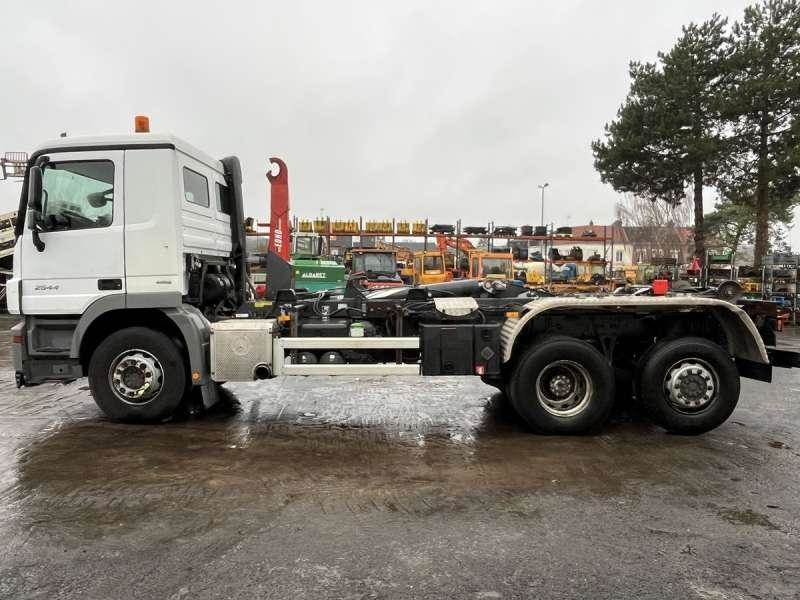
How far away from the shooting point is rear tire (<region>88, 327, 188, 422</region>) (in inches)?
224

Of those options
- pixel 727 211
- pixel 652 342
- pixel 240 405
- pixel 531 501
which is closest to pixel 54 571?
pixel 531 501

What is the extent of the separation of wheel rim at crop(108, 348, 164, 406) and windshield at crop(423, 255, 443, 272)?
16526mm

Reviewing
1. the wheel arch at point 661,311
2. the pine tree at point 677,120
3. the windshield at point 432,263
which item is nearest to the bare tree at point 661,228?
the pine tree at point 677,120

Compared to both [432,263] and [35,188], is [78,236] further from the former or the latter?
[432,263]

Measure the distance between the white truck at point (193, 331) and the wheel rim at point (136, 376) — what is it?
12 millimetres

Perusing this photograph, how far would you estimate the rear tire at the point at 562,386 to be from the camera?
5.53 metres

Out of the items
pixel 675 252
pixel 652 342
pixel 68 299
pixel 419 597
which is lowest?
pixel 419 597

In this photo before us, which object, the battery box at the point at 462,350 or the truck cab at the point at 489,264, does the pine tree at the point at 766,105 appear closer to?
the truck cab at the point at 489,264

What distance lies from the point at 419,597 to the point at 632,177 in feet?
81.3

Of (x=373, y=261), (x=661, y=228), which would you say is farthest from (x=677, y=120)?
(x=661, y=228)

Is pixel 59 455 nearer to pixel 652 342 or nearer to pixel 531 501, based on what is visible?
pixel 531 501

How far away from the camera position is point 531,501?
4.07m

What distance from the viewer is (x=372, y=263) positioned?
19922 mm

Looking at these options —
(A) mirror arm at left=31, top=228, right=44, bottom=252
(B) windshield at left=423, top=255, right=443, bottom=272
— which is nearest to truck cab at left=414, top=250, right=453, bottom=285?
(B) windshield at left=423, top=255, right=443, bottom=272
